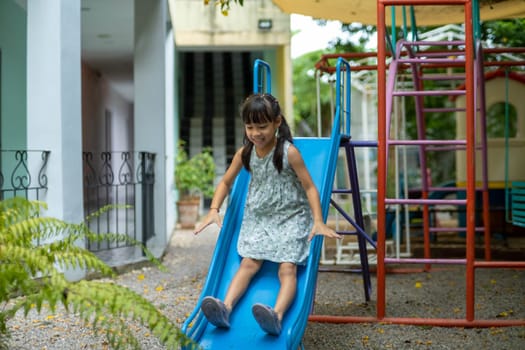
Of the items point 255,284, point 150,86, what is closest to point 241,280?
point 255,284

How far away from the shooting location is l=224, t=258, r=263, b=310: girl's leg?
3639 mm

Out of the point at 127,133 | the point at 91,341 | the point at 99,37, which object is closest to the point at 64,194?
the point at 91,341

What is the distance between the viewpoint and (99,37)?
37.1 feet

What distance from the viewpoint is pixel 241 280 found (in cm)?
372

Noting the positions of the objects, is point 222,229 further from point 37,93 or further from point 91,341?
point 37,93

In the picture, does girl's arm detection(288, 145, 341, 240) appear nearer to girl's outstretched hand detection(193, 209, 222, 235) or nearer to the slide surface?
the slide surface

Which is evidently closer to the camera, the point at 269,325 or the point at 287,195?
the point at 269,325

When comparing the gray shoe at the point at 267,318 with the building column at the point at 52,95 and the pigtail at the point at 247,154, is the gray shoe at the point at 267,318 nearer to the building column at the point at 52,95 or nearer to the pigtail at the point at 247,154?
the pigtail at the point at 247,154

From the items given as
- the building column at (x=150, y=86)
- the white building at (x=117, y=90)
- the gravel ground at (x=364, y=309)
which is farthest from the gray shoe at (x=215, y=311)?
the building column at (x=150, y=86)

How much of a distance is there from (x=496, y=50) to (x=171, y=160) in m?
6.69

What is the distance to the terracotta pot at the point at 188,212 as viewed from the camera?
11.5 m

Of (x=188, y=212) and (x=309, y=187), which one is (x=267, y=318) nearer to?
(x=309, y=187)

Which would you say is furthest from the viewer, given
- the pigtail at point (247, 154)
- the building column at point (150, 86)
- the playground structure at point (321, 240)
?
the building column at point (150, 86)

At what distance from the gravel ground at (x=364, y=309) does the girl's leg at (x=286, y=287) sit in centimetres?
69
